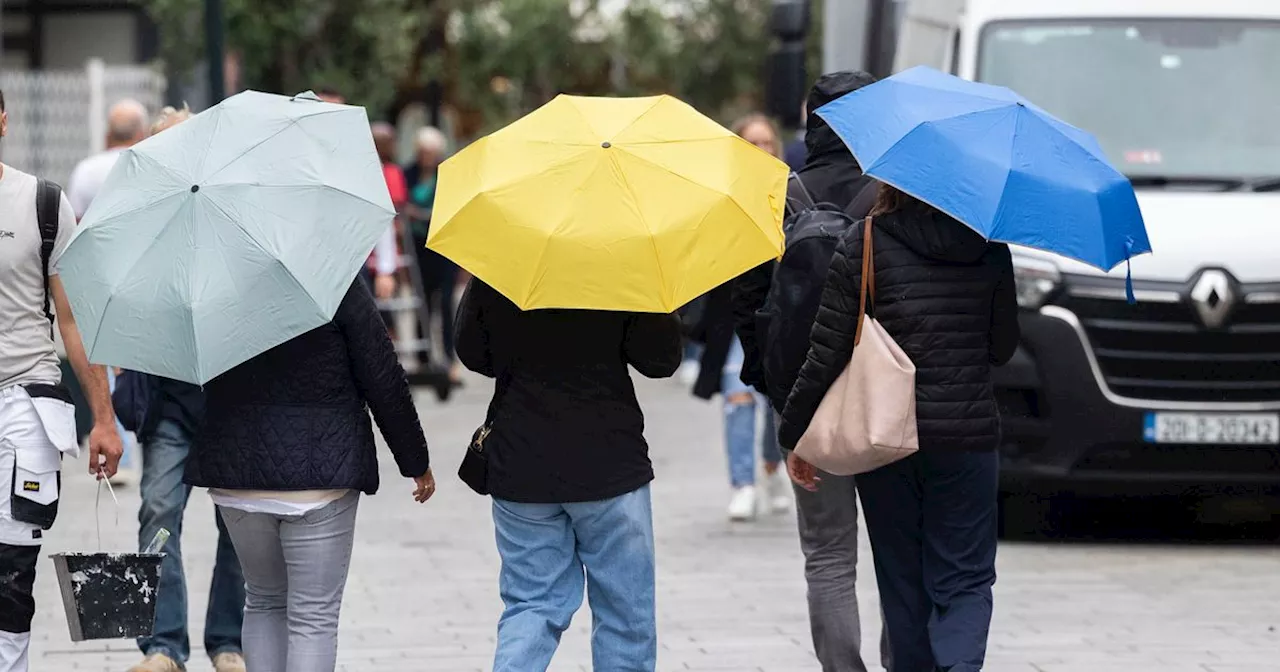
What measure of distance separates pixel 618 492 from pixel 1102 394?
4.35 meters

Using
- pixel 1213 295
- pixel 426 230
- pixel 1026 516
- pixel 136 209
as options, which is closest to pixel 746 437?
pixel 1026 516

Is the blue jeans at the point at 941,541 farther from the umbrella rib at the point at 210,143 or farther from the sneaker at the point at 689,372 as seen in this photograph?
the sneaker at the point at 689,372

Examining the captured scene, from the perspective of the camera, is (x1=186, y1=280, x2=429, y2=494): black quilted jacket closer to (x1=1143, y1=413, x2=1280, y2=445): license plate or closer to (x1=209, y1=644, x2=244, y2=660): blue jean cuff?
(x1=209, y1=644, x2=244, y2=660): blue jean cuff

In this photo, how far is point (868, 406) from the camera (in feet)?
18.4

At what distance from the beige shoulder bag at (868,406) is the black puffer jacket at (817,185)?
0.45m

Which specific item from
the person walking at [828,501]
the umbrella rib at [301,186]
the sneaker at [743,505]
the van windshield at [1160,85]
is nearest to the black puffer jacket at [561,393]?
the umbrella rib at [301,186]

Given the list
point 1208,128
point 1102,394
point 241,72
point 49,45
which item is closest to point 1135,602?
point 1102,394

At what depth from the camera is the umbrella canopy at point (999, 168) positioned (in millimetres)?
5469

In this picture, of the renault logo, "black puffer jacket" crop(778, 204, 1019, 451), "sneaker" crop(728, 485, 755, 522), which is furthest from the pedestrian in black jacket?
"sneaker" crop(728, 485, 755, 522)

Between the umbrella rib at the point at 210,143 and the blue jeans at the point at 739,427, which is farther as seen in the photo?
the blue jeans at the point at 739,427

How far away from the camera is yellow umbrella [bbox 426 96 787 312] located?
202 inches

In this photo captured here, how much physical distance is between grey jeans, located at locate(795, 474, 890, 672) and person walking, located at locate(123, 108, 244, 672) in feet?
5.80

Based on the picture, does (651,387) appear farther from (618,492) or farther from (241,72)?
(618,492)

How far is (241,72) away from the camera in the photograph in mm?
18828
